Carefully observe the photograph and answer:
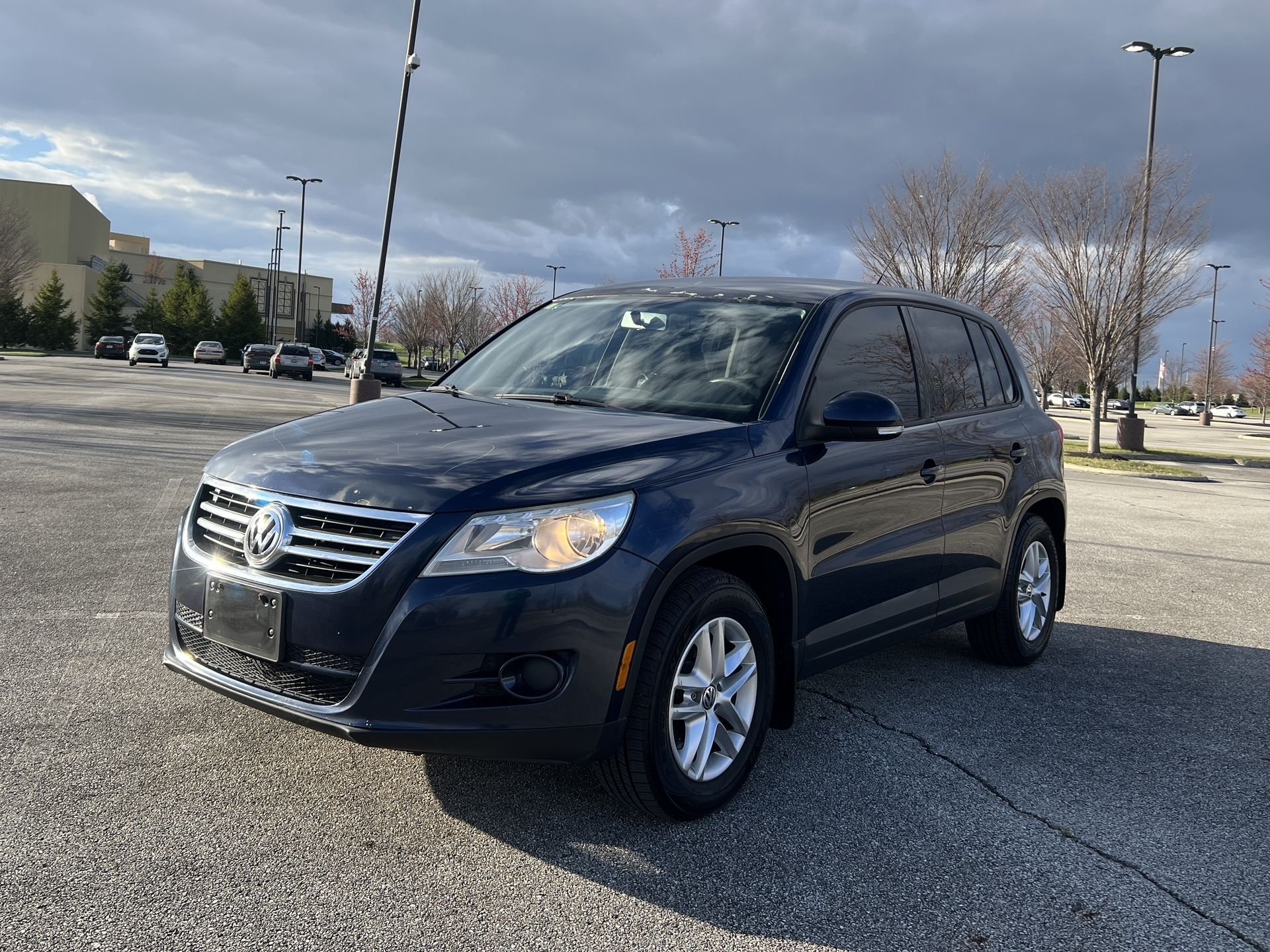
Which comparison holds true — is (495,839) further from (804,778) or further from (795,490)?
(795,490)

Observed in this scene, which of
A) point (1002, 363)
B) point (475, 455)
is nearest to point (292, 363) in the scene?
point (1002, 363)

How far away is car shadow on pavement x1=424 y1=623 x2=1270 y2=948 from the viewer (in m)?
2.99

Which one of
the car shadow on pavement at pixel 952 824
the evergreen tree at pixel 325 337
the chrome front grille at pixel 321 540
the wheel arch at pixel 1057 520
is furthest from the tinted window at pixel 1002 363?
the evergreen tree at pixel 325 337

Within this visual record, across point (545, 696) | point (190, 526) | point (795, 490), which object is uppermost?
point (795, 490)

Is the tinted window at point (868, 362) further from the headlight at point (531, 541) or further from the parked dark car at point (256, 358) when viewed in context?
the parked dark car at point (256, 358)

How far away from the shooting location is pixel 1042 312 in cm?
2548

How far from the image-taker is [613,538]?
123 inches

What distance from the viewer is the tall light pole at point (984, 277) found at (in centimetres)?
2531

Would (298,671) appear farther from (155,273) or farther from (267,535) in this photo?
(155,273)

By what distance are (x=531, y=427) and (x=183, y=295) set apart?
84.1 metres

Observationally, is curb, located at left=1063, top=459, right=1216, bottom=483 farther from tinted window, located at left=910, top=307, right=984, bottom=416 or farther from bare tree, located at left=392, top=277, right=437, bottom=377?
bare tree, located at left=392, top=277, right=437, bottom=377

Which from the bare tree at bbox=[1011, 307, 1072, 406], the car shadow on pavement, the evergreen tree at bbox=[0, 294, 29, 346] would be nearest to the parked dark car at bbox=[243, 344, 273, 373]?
the evergreen tree at bbox=[0, 294, 29, 346]

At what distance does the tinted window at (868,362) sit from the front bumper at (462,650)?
4.67 feet

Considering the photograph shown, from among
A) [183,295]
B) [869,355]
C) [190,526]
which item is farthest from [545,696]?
[183,295]
